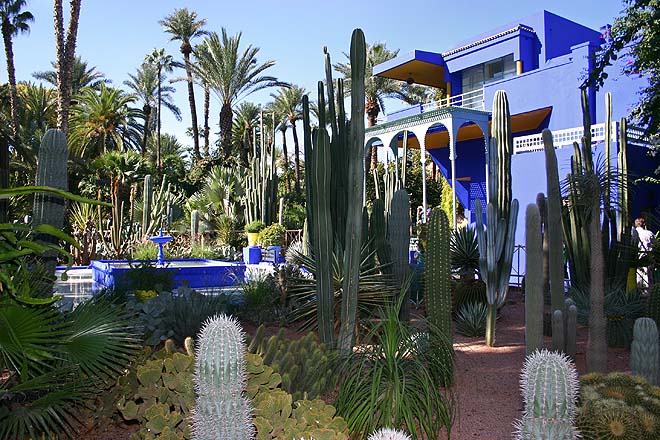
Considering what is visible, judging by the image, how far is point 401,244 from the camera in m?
6.49

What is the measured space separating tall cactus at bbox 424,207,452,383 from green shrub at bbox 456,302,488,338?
192 centimetres

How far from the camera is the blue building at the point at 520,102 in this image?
15.3m

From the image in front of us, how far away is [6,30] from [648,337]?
27027mm

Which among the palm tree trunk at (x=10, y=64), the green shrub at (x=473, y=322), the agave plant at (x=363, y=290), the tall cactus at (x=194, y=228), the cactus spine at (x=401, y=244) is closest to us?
the agave plant at (x=363, y=290)

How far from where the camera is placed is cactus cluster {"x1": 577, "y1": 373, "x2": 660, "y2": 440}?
333 centimetres

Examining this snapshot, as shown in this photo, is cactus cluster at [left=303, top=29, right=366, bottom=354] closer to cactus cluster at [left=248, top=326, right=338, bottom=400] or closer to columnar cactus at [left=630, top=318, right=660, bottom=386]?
cactus cluster at [left=248, top=326, right=338, bottom=400]

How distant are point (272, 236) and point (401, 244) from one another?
1207cm

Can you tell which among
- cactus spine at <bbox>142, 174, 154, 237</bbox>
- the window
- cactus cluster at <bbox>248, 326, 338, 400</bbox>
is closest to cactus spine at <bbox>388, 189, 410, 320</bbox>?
cactus cluster at <bbox>248, 326, 338, 400</bbox>

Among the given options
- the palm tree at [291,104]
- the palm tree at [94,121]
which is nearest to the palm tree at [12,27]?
the palm tree at [94,121]

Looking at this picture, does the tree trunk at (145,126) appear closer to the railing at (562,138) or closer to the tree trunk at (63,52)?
the tree trunk at (63,52)

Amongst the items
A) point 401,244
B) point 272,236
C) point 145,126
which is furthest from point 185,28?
point 401,244

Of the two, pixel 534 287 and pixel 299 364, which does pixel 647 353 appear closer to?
pixel 534 287

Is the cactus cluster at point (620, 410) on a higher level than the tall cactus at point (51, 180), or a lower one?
lower

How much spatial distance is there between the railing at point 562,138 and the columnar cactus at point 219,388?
553 inches
